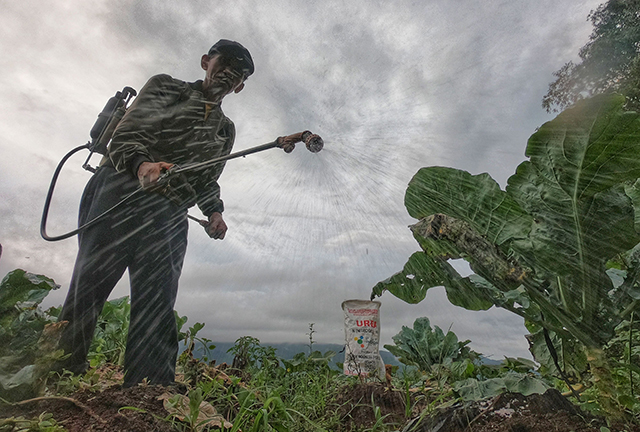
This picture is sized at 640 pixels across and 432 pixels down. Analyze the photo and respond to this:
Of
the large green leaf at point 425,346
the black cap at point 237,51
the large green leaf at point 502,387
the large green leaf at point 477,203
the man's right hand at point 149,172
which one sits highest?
the black cap at point 237,51

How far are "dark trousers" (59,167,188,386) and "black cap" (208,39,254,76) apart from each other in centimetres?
102

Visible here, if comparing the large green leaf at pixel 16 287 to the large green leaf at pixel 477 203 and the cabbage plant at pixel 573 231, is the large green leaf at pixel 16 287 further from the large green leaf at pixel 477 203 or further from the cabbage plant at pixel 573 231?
the large green leaf at pixel 477 203

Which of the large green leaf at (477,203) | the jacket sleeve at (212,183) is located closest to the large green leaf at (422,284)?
the large green leaf at (477,203)

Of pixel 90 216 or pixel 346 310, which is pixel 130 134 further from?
pixel 346 310

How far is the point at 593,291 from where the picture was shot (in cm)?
120

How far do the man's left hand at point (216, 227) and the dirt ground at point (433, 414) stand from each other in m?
1.27

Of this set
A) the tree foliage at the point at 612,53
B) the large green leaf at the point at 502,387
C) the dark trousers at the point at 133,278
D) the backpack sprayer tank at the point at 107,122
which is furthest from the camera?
the tree foliage at the point at 612,53

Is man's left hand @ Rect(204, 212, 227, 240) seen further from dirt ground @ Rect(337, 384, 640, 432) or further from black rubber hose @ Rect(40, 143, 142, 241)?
dirt ground @ Rect(337, 384, 640, 432)

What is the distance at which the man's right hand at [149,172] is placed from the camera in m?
1.86

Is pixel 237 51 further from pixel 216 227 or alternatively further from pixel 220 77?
pixel 216 227

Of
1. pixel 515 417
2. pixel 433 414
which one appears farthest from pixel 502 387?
pixel 433 414

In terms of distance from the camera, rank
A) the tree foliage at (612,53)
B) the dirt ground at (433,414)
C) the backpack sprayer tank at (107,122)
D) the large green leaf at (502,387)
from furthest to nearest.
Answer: the tree foliage at (612,53), the backpack sprayer tank at (107,122), the large green leaf at (502,387), the dirt ground at (433,414)

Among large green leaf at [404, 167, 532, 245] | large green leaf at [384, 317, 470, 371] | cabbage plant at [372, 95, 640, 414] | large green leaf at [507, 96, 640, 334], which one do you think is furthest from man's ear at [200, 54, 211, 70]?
large green leaf at [384, 317, 470, 371]

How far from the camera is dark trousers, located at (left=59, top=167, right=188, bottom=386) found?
5.91 ft
